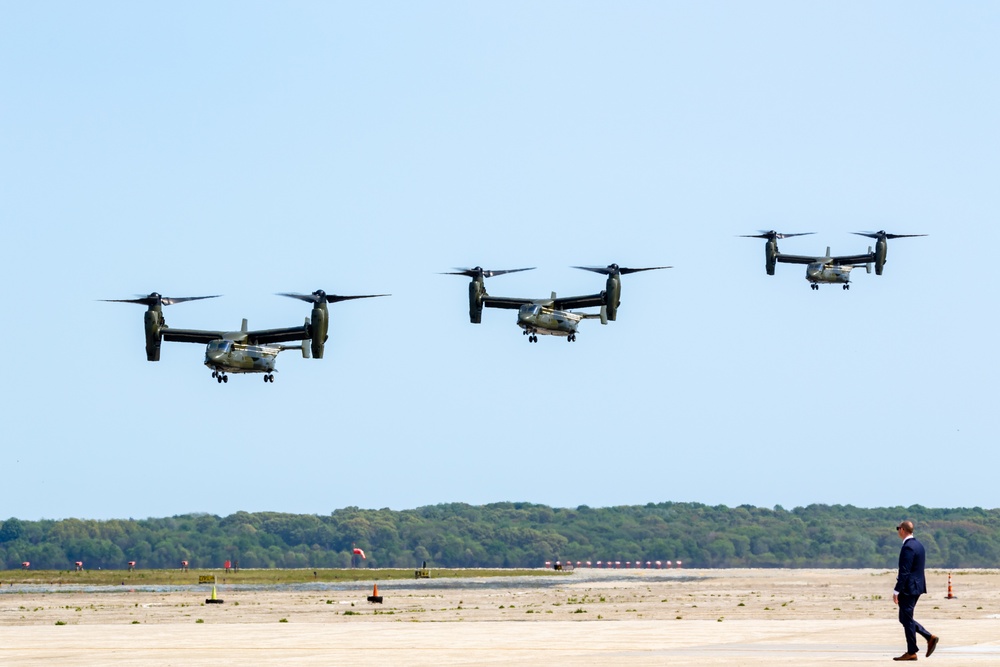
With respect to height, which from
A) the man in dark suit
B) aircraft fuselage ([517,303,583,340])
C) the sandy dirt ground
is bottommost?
the sandy dirt ground

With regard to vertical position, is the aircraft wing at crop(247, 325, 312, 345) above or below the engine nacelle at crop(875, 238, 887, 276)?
below

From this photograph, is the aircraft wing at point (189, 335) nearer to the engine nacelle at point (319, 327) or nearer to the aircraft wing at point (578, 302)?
the engine nacelle at point (319, 327)

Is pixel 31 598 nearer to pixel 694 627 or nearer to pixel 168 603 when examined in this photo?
pixel 168 603

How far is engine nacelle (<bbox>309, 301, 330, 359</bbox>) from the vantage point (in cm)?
7562

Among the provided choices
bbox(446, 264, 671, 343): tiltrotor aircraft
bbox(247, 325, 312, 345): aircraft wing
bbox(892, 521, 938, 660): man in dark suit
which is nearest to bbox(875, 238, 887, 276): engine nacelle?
bbox(446, 264, 671, 343): tiltrotor aircraft

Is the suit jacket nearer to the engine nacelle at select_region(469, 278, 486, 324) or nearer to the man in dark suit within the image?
the man in dark suit

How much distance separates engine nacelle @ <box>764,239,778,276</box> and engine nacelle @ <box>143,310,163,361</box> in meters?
42.6

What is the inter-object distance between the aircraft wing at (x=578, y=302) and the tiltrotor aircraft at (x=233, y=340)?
16307 mm

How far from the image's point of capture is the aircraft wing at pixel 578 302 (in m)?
86.9

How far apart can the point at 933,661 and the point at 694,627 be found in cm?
1405

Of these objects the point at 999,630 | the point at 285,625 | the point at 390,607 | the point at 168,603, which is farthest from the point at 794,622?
the point at 168,603

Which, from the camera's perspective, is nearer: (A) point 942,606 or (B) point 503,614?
(B) point 503,614

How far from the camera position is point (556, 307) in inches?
3477

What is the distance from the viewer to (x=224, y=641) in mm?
36562
